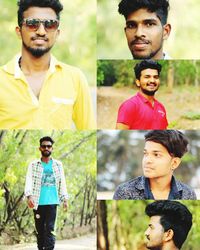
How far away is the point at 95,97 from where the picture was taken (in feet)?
12.3

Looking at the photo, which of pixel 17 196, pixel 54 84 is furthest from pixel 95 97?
pixel 17 196

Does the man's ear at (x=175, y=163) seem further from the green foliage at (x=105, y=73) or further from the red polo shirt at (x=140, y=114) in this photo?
the green foliage at (x=105, y=73)

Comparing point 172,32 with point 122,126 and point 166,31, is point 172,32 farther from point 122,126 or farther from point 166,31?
point 122,126

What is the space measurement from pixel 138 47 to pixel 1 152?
0.99 meters

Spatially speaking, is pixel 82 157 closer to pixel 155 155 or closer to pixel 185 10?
pixel 155 155

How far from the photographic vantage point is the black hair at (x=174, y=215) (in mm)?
3729

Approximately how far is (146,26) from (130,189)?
3.06 feet

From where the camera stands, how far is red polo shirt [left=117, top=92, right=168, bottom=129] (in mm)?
3701

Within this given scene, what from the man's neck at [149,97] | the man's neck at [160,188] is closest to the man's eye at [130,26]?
the man's neck at [149,97]

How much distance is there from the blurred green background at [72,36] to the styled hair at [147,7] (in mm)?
176

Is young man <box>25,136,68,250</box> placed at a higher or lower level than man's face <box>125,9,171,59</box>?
lower

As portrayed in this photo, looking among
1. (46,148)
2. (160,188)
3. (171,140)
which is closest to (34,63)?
(46,148)

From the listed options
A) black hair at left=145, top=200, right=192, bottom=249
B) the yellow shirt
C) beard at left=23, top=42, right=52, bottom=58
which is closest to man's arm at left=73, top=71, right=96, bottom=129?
the yellow shirt

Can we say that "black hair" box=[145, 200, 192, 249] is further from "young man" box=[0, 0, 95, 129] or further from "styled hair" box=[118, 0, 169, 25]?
"styled hair" box=[118, 0, 169, 25]
